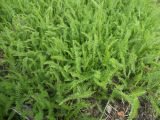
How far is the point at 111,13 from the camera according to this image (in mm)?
2951

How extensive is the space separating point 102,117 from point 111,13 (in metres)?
1.16

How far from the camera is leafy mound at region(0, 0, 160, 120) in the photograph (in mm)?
2334

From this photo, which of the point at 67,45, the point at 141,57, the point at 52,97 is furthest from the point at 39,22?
the point at 141,57

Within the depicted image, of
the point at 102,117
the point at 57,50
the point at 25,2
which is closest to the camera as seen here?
the point at 102,117

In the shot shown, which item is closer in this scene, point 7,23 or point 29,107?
point 29,107

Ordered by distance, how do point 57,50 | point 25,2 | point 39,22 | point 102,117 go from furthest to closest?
point 25,2 < point 39,22 < point 57,50 < point 102,117

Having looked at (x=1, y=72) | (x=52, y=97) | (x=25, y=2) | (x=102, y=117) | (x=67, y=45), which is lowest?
(x=102, y=117)

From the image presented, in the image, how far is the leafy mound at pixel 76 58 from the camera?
233 centimetres

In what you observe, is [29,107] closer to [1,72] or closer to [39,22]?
[1,72]

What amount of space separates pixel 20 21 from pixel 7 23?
0.18 meters

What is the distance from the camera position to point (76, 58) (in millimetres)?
2404

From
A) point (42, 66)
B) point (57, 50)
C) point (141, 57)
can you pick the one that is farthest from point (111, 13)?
point (42, 66)

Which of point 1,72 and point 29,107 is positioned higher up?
point 1,72

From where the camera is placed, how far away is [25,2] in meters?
3.05
